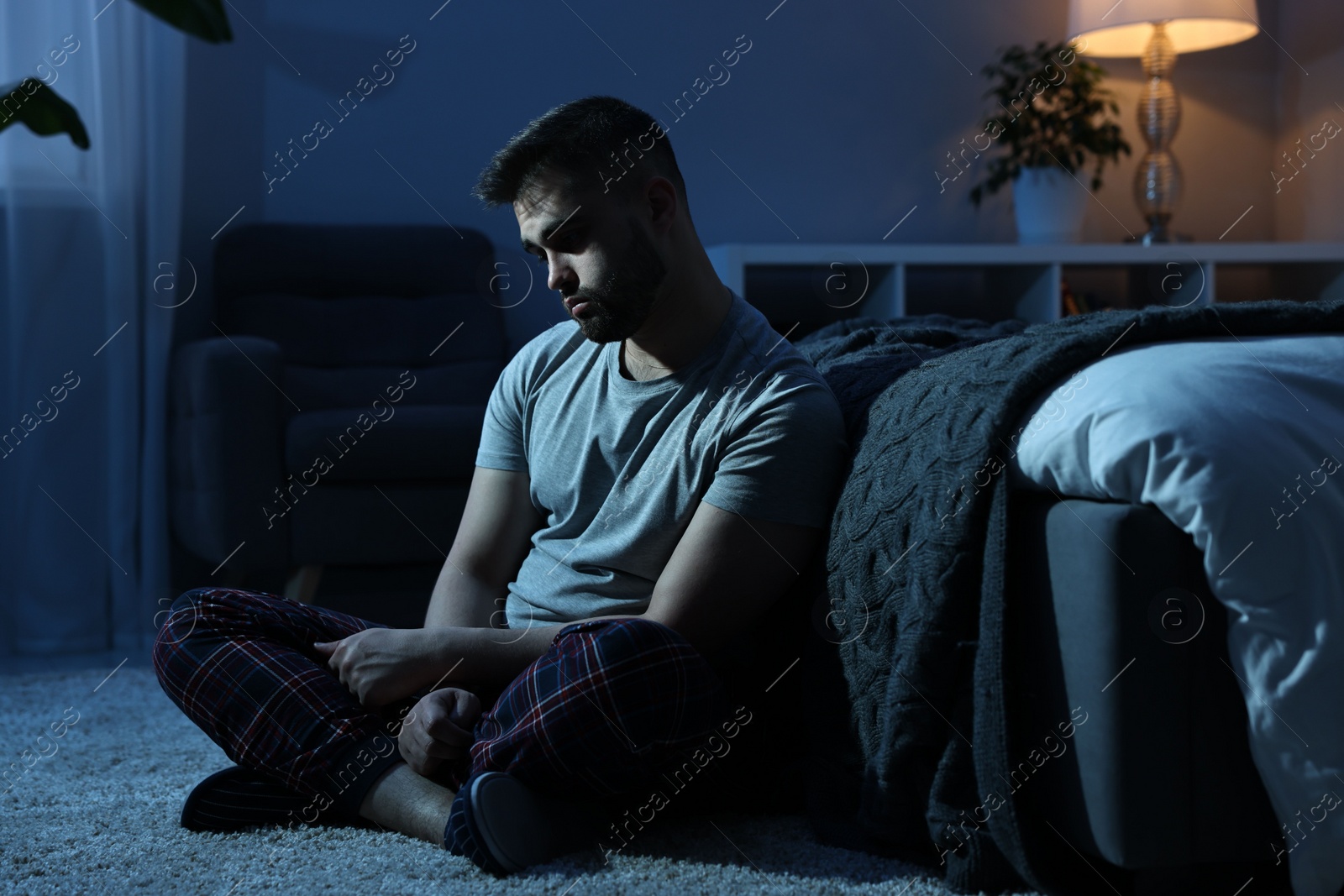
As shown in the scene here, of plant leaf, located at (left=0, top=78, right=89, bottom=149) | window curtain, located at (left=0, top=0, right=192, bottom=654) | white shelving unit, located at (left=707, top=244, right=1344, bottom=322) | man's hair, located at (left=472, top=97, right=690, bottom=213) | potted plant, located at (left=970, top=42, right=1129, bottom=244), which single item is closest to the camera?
plant leaf, located at (left=0, top=78, right=89, bottom=149)

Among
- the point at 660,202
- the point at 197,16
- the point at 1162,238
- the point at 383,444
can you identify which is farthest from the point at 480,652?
the point at 1162,238

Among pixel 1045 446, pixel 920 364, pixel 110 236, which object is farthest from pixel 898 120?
pixel 1045 446

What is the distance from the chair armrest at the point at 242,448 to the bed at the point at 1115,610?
4.65 feet

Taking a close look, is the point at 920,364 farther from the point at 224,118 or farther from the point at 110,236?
the point at 224,118

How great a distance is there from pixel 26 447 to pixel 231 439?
58 cm

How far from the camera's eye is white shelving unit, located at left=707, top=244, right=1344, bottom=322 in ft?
9.48

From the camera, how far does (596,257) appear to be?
118 centimetres

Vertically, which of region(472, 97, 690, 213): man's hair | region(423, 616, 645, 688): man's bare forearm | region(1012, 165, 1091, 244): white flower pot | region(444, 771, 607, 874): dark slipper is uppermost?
region(472, 97, 690, 213): man's hair

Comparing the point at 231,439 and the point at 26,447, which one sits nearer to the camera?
the point at 231,439

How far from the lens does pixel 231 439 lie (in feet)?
7.05

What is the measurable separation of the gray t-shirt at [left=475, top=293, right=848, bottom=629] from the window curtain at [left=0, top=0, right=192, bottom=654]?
1.47 metres

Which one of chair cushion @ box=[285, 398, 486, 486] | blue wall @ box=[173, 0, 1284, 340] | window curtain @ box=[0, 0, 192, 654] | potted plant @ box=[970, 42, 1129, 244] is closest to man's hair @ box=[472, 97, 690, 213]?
chair cushion @ box=[285, 398, 486, 486]

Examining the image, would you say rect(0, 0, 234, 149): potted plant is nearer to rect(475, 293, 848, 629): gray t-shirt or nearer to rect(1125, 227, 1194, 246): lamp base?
rect(475, 293, 848, 629): gray t-shirt

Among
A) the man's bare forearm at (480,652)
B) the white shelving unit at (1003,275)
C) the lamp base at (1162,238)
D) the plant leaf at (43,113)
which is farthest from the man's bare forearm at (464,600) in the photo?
the lamp base at (1162,238)
